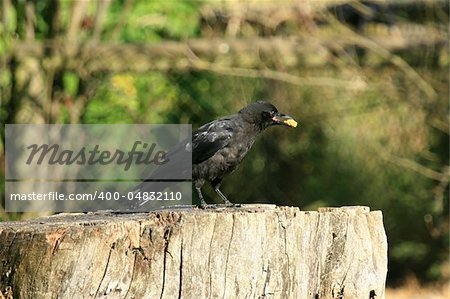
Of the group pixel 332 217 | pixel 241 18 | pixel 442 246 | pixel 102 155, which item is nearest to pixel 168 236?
pixel 332 217

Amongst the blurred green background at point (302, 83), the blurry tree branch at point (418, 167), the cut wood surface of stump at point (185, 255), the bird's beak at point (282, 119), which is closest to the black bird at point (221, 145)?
the bird's beak at point (282, 119)

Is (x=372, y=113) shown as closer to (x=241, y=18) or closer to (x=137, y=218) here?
(x=241, y=18)

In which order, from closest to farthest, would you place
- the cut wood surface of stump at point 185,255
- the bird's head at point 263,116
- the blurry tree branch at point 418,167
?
the cut wood surface of stump at point 185,255, the bird's head at point 263,116, the blurry tree branch at point 418,167

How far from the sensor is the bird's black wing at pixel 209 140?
591 cm

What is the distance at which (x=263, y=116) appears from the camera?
621 cm

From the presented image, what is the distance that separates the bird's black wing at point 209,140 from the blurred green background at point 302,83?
2871 millimetres

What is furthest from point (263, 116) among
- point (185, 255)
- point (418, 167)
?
point (418, 167)

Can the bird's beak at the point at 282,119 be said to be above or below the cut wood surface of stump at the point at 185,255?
above

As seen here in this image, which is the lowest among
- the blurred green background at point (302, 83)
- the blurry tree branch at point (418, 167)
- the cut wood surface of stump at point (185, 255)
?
the cut wood surface of stump at point (185, 255)

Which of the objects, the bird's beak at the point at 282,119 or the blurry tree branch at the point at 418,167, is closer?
the bird's beak at the point at 282,119

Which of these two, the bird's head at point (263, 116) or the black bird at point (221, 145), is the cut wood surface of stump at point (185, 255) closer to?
the black bird at point (221, 145)

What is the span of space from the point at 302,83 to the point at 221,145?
4239 millimetres

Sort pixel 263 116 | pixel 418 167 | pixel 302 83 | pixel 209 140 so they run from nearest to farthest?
pixel 209 140, pixel 263 116, pixel 302 83, pixel 418 167

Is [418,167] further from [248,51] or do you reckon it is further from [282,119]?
[282,119]
